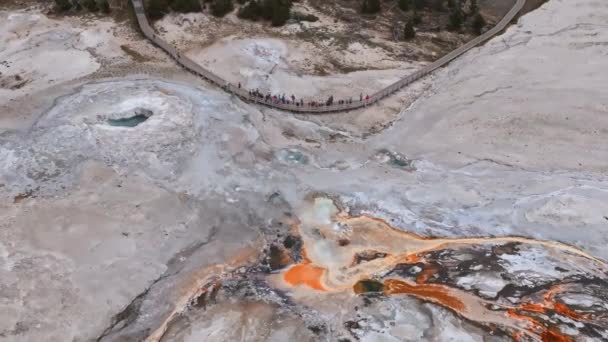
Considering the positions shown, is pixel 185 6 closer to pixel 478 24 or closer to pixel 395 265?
pixel 478 24

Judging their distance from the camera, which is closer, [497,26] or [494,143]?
[494,143]

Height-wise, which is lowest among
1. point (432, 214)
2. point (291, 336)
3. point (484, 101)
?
point (291, 336)

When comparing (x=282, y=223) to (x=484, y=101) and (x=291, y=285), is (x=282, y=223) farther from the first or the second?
(x=484, y=101)

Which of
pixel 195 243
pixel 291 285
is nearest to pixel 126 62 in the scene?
pixel 195 243

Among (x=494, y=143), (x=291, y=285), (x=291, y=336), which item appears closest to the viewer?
(x=291, y=336)

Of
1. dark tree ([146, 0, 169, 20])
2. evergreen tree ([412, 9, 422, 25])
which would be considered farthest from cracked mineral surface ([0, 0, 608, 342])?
evergreen tree ([412, 9, 422, 25])

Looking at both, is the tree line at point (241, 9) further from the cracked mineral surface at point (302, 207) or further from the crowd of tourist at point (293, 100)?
the crowd of tourist at point (293, 100)

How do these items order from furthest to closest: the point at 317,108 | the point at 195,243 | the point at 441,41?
the point at 441,41
the point at 317,108
the point at 195,243
